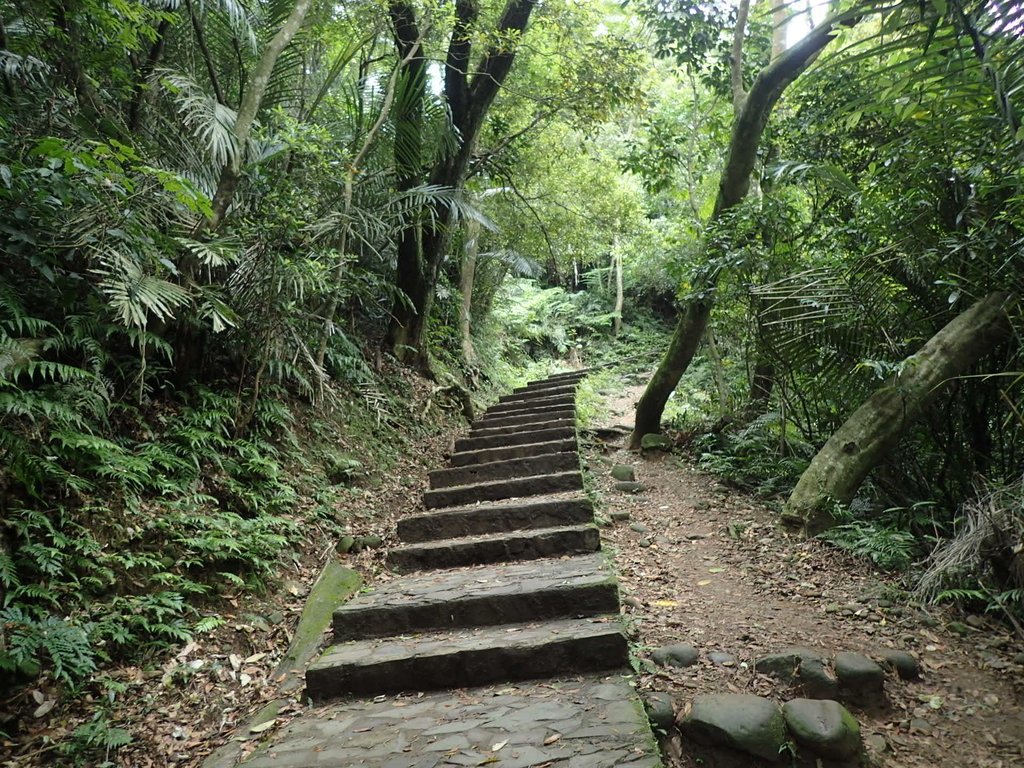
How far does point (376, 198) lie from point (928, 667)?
5235mm

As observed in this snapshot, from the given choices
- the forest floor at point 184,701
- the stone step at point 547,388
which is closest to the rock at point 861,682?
the forest floor at point 184,701

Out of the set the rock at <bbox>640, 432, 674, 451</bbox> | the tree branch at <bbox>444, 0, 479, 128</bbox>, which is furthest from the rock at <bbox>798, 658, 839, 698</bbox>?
the tree branch at <bbox>444, 0, 479, 128</bbox>

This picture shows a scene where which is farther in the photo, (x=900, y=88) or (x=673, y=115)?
(x=673, y=115)

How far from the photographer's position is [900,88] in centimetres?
146

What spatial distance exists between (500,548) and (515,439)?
9.18 ft

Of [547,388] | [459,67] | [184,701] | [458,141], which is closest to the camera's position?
[184,701]

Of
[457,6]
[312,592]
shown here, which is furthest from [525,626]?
[457,6]

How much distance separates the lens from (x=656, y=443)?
7.28m

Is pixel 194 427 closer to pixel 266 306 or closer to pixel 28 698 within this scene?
pixel 266 306

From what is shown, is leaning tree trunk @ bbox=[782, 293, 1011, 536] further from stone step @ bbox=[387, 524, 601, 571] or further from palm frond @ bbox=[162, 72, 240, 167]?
palm frond @ bbox=[162, 72, 240, 167]

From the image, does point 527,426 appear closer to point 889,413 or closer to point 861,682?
point 889,413

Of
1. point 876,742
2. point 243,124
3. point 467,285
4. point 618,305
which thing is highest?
point 243,124

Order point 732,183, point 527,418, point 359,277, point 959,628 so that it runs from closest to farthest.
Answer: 1. point 959,628
2. point 359,277
3. point 732,183
4. point 527,418

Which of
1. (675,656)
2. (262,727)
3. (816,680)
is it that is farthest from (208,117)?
(816,680)
